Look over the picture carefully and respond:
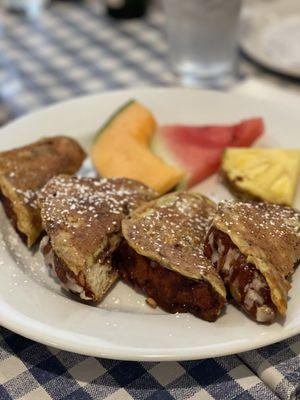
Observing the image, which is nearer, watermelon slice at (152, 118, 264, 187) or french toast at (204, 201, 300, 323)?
french toast at (204, 201, 300, 323)

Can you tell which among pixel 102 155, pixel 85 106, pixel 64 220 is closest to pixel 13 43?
pixel 85 106

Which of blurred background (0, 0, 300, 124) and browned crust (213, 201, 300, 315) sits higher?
browned crust (213, 201, 300, 315)

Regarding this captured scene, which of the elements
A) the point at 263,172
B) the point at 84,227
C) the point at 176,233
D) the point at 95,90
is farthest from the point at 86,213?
the point at 95,90

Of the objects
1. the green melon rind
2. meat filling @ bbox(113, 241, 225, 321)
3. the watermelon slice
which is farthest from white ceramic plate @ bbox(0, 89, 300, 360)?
the green melon rind

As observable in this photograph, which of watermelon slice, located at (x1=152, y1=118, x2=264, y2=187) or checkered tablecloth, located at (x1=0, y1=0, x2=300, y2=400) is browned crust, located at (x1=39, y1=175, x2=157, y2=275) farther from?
watermelon slice, located at (x1=152, y1=118, x2=264, y2=187)

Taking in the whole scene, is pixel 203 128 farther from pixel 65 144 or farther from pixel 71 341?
pixel 71 341

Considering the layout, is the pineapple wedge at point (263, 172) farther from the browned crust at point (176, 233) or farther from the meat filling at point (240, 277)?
the meat filling at point (240, 277)
